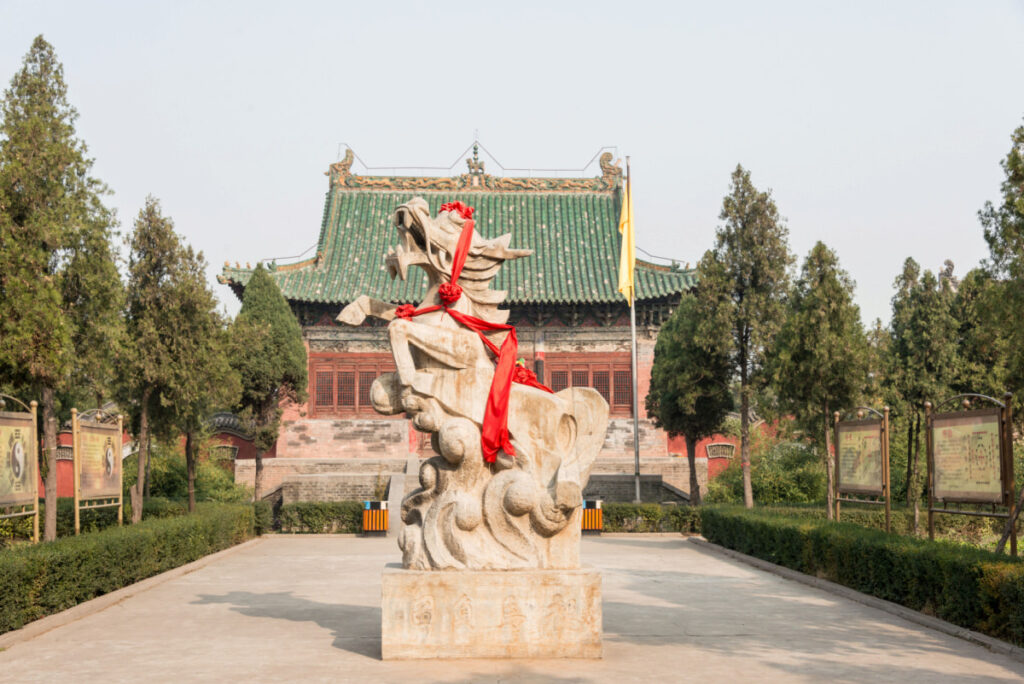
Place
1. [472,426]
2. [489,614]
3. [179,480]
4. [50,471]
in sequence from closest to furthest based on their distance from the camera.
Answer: [489,614]
[472,426]
[50,471]
[179,480]

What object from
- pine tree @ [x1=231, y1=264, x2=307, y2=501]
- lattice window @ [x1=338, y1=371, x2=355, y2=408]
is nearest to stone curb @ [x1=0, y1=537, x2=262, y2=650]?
pine tree @ [x1=231, y1=264, x2=307, y2=501]

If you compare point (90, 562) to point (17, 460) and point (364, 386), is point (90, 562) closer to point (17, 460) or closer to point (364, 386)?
point (17, 460)

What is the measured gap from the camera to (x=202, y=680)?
6.48m

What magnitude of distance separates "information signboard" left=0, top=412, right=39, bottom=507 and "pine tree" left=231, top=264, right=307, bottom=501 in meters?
12.3

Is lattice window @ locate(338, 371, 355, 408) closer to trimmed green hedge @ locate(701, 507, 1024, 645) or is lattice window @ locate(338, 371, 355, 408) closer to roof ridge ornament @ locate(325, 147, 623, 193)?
roof ridge ornament @ locate(325, 147, 623, 193)

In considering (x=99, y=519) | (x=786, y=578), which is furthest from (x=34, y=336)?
(x=786, y=578)

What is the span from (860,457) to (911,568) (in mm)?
3410

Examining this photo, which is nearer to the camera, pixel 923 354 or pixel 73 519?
pixel 73 519

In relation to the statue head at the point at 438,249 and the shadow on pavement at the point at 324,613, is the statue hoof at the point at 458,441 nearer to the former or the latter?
the statue head at the point at 438,249

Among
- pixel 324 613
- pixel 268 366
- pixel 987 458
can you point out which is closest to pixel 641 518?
pixel 268 366

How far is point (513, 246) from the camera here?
105 ft

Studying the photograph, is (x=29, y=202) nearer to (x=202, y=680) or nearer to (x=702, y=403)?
(x=202, y=680)

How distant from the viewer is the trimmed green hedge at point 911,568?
Answer: 812cm

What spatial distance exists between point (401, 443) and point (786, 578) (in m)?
18.7
